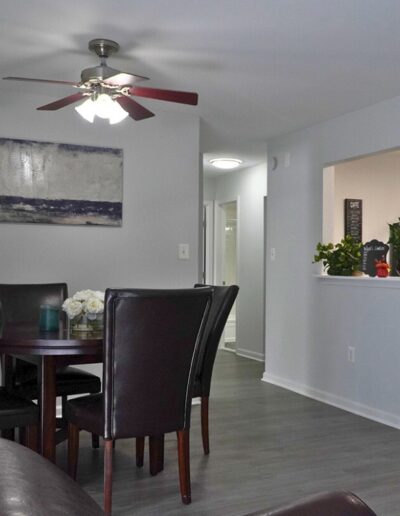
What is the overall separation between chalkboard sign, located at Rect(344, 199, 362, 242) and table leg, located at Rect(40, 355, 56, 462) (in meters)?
3.66

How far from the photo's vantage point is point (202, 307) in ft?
8.05

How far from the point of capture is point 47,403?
2.57m

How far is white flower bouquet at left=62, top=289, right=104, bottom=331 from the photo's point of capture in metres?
2.74

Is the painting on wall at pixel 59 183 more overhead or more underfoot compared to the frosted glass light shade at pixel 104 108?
more underfoot

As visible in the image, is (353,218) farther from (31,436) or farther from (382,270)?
(31,436)

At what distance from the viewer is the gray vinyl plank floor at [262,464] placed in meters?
2.60

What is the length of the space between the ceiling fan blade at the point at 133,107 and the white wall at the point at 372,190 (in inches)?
110

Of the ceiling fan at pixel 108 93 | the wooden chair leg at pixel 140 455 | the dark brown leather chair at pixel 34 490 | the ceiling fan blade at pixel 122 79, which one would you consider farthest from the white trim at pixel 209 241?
the dark brown leather chair at pixel 34 490

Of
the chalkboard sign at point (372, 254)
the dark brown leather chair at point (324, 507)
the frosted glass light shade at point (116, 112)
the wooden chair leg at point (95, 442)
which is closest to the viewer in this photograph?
the dark brown leather chair at point (324, 507)

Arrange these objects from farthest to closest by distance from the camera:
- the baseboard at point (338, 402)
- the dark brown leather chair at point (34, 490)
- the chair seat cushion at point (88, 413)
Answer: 1. the baseboard at point (338, 402)
2. the chair seat cushion at point (88, 413)
3. the dark brown leather chair at point (34, 490)

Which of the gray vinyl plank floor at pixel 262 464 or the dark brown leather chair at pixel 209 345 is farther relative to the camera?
the dark brown leather chair at pixel 209 345

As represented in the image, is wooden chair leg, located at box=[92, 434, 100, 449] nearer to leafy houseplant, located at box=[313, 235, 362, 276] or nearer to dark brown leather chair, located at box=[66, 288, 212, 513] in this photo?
dark brown leather chair, located at box=[66, 288, 212, 513]

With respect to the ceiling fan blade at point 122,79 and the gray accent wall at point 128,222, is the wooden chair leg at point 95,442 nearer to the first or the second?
the gray accent wall at point 128,222

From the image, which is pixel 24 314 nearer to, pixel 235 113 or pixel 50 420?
pixel 50 420
